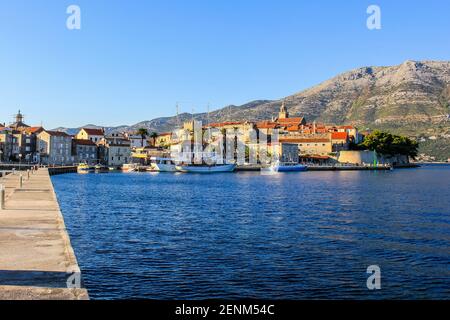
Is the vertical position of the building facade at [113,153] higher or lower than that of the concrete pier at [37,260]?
higher

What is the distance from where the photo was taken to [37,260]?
13.2 metres

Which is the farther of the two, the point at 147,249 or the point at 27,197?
the point at 27,197

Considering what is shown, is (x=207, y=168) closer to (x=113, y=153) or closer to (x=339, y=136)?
(x=113, y=153)

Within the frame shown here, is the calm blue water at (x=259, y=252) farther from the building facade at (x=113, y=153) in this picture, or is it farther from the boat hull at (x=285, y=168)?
the building facade at (x=113, y=153)

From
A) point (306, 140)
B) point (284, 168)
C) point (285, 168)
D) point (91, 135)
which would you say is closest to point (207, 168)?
point (284, 168)

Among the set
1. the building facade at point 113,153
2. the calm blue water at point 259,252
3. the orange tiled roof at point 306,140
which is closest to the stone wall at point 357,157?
the orange tiled roof at point 306,140

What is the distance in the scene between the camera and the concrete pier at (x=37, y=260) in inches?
407

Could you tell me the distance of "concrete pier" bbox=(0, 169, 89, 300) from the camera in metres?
10.3

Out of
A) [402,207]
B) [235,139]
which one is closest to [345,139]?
[235,139]

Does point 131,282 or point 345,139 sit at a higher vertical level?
point 345,139

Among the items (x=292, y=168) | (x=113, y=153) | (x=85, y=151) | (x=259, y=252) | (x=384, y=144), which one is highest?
(x=384, y=144)
